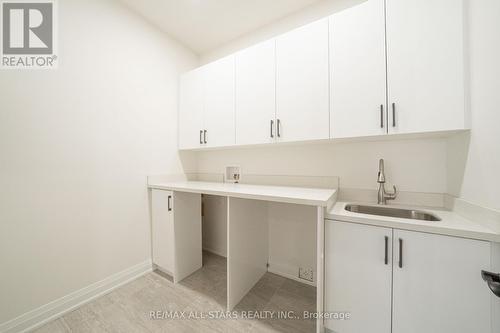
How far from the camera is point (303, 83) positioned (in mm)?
1374

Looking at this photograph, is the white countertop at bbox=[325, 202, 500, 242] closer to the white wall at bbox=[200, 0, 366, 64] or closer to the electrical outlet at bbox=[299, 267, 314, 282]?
the electrical outlet at bbox=[299, 267, 314, 282]

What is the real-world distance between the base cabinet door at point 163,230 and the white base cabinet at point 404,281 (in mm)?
1373

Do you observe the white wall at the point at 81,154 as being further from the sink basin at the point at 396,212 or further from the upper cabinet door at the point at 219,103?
the sink basin at the point at 396,212

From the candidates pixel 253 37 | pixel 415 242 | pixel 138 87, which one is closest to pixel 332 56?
pixel 253 37

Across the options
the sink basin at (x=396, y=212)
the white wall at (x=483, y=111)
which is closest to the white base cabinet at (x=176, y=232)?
the sink basin at (x=396, y=212)

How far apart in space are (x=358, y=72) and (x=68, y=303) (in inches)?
106

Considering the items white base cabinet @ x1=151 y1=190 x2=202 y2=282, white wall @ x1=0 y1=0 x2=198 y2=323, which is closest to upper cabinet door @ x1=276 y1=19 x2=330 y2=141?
white base cabinet @ x1=151 y1=190 x2=202 y2=282

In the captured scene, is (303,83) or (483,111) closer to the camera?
(483,111)

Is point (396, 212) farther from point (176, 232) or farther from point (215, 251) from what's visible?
point (215, 251)

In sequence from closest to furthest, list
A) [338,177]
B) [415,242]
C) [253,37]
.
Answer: [415,242] → [338,177] → [253,37]

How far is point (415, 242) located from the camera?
88 cm

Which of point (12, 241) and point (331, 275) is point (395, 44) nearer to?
point (331, 275)

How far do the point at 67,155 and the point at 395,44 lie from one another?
2.40 meters

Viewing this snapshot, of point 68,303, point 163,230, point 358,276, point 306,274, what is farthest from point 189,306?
point 358,276
